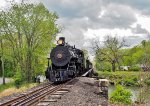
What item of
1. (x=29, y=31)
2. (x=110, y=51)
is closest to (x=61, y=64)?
(x=29, y=31)

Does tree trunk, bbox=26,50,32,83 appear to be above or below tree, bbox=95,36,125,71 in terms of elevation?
below

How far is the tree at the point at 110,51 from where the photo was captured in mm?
76688

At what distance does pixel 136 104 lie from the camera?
73.2 feet

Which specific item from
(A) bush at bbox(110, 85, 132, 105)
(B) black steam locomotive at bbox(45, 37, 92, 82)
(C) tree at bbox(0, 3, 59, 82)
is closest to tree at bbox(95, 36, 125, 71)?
(C) tree at bbox(0, 3, 59, 82)

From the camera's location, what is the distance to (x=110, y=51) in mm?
79188

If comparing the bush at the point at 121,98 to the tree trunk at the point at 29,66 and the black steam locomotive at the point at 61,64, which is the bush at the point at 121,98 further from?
the tree trunk at the point at 29,66

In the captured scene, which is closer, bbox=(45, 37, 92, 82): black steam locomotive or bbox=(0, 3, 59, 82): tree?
bbox=(45, 37, 92, 82): black steam locomotive

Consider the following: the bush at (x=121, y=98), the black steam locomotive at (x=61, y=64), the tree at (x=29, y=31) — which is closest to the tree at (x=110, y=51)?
the tree at (x=29, y=31)

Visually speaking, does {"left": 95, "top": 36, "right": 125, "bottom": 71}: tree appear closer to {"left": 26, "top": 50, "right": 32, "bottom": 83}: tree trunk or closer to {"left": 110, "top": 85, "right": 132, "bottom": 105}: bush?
{"left": 26, "top": 50, "right": 32, "bottom": 83}: tree trunk

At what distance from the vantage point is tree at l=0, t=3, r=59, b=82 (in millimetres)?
41562

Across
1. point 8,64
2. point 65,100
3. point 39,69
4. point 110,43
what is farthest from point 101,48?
point 65,100

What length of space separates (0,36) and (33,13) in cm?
603

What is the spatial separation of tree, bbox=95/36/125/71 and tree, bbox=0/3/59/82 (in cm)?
3320

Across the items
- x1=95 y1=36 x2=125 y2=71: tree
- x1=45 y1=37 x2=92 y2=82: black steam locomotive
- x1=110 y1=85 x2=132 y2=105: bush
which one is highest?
x1=95 y1=36 x2=125 y2=71: tree
